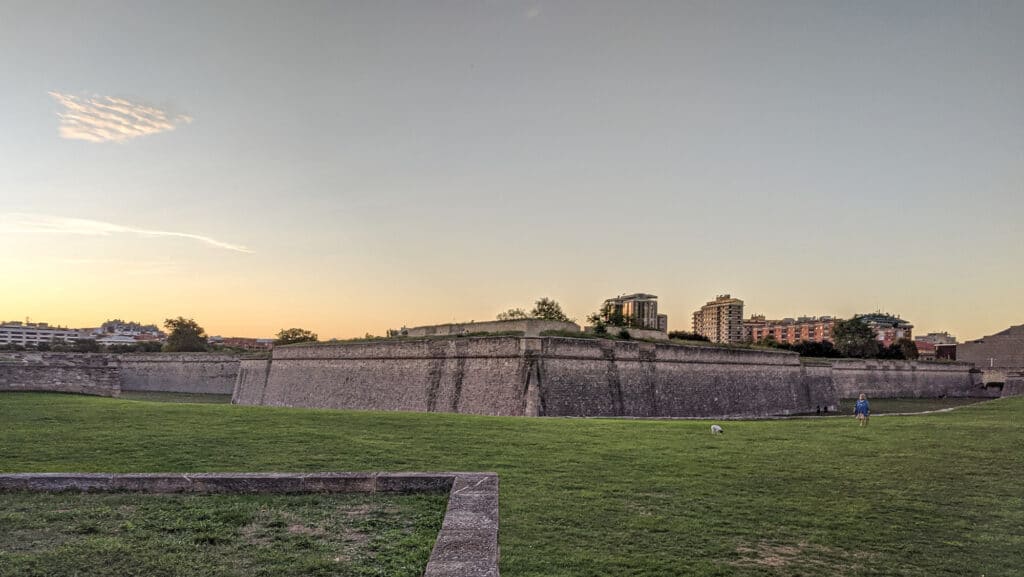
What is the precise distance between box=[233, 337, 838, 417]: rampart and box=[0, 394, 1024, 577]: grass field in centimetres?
749

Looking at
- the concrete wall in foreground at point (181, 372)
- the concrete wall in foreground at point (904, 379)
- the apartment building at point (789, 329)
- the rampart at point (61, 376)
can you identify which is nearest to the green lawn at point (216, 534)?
the rampart at point (61, 376)

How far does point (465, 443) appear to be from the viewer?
39.2ft

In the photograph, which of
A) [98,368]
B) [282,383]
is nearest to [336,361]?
[282,383]

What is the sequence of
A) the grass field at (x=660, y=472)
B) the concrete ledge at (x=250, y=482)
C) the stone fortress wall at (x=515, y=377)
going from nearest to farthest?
the grass field at (x=660, y=472) < the concrete ledge at (x=250, y=482) < the stone fortress wall at (x=515, y=377)

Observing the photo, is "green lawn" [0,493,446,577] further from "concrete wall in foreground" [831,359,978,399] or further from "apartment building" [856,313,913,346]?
"apartment building" [856,313,913,346]

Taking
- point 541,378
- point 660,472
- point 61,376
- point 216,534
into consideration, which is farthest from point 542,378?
point 61,376

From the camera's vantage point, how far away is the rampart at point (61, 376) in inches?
997

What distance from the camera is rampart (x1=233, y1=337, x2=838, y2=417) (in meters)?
24.2

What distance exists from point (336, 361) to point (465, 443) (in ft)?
80.9

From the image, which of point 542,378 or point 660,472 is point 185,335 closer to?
point 542,378

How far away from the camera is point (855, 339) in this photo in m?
84.2

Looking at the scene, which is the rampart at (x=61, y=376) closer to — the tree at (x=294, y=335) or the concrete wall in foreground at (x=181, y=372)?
the concrete wall in foreground at (x=181, y=372)

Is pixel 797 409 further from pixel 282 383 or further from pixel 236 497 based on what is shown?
pixel 236 497

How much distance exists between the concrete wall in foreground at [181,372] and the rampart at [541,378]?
16201mm
